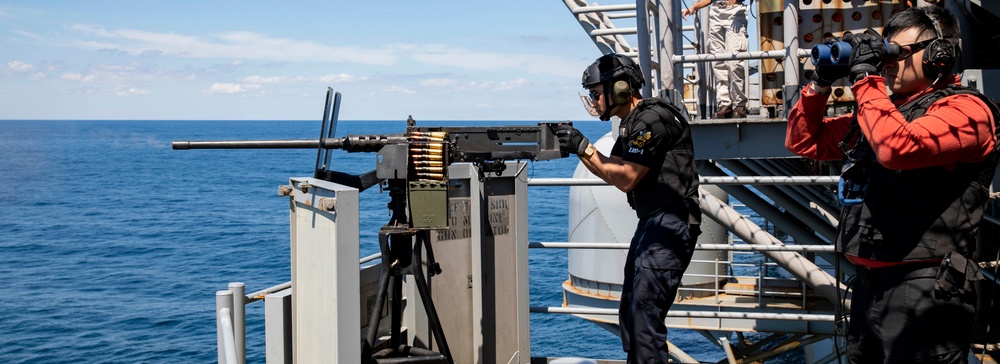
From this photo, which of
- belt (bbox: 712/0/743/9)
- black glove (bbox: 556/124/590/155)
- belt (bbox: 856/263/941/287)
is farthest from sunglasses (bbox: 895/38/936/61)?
belt (bbox: 712/0/743/9)

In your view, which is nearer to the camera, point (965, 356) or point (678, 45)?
point (965, 356)

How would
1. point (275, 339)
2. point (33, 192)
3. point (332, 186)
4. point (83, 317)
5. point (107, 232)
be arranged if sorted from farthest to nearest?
point (33, 192) < point (107, 232) < point (83, 317) < point (275, 339) < point (332, 186)

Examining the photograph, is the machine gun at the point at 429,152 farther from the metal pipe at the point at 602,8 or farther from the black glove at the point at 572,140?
the metal pipe at the point at 602,8

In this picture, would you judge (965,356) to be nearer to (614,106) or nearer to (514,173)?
(614,106)

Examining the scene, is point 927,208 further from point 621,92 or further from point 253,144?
point 253,144

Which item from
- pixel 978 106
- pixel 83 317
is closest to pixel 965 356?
pixel 978 106

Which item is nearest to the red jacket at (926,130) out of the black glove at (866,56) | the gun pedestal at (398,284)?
the black glove at (866,56)

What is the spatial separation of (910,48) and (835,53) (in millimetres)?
289

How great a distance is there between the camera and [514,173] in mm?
5957

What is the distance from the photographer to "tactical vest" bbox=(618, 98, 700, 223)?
4.77 m

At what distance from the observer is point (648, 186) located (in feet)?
15.7

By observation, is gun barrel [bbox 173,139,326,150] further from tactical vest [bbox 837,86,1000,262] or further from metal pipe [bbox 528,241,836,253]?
tactical vest [bbox 837,86,1000,262]

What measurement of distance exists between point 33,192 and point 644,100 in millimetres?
78042

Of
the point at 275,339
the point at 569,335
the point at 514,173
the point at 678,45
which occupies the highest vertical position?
the point at 678,45
